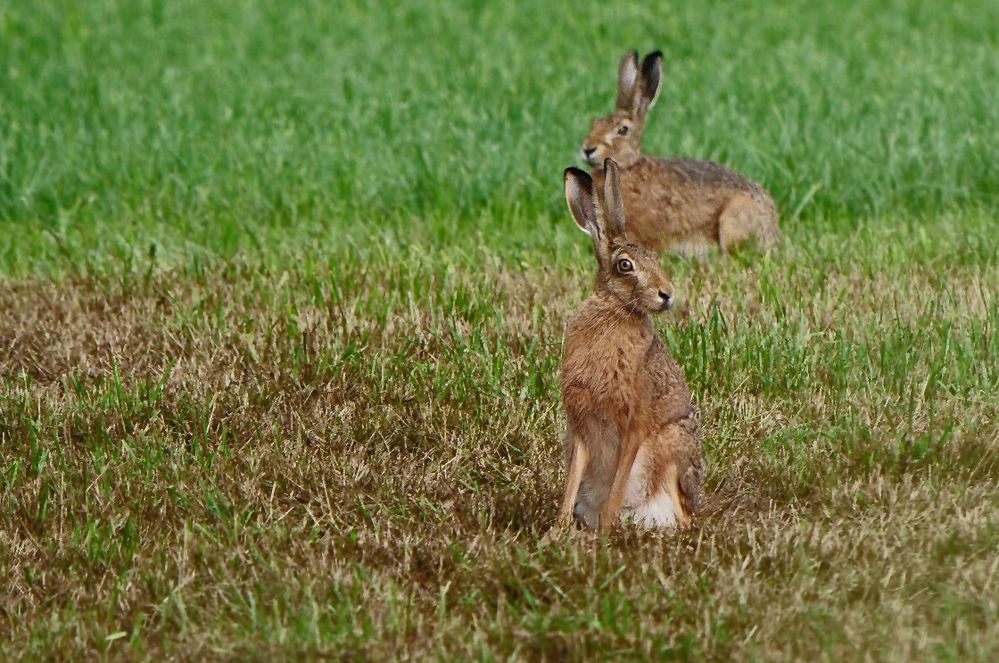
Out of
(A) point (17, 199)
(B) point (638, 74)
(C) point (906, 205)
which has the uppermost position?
(B) point (638, 74)

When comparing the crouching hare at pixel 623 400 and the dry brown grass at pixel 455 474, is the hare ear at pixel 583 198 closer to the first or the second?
the crouching hare at pixel 623 400

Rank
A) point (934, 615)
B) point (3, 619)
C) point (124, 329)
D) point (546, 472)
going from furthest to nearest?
point (124, 329)
point (546, 472)
point (3, 619)
point (934, 615)

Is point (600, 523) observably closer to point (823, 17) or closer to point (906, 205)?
point (906, 205)

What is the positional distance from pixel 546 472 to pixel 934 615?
1.34m

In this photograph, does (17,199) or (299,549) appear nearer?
(299,549)

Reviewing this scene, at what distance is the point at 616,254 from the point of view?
14.1ft

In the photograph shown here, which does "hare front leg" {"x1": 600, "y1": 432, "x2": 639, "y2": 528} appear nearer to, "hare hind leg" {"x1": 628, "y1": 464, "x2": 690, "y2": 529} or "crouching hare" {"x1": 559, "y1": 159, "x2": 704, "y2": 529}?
"crouching hare" {"x1": 559, "y1": 159, "x2": 704, "y2": 529}

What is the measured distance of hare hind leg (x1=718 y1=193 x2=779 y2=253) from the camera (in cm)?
715

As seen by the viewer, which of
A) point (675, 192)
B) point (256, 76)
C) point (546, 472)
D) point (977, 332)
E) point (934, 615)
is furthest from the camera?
point (256, 76)

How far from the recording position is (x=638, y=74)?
24.5 feet

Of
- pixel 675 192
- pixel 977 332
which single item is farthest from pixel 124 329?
pixel 977 332

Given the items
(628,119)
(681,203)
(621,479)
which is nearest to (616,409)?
(621,479)

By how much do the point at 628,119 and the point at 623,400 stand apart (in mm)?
3514

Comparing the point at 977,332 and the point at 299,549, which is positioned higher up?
the point at 977,332
